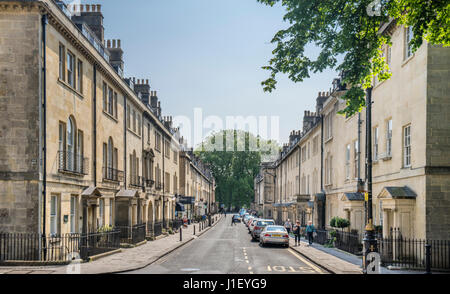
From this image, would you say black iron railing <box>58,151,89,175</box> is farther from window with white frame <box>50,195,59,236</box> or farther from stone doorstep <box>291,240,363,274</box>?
stone doorstep <box>291,240,363,274</box>

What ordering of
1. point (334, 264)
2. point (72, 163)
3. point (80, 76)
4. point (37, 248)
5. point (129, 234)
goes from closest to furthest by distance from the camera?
point (37, 248) < point (334, 264) < point (72, 163) < point (80, 76) < point (129, 234)

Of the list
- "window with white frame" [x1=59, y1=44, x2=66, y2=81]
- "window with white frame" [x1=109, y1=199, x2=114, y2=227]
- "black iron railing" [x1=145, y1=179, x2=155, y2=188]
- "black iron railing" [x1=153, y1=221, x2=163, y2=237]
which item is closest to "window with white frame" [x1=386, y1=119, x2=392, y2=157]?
→ "window with white frame" [x1=59, y1=44, x2=66, y2=81]

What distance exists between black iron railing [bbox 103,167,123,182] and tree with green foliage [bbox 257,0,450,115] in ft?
50.6

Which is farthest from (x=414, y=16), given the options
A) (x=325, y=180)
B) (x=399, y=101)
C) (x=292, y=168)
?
(x=292, y=168)

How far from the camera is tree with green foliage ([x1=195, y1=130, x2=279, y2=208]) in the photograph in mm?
115062

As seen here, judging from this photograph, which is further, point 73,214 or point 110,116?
point 110,116

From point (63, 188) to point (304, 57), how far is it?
1196 centimetres

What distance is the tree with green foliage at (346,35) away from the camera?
12820 millimetres

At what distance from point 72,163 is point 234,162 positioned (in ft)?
314

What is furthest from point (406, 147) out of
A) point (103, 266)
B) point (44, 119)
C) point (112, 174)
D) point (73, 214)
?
point (112, 174)

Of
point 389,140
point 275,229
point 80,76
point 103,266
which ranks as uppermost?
point 80,76

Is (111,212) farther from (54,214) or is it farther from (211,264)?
(211,264)

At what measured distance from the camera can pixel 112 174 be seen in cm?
2831

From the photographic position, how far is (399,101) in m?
20.4
